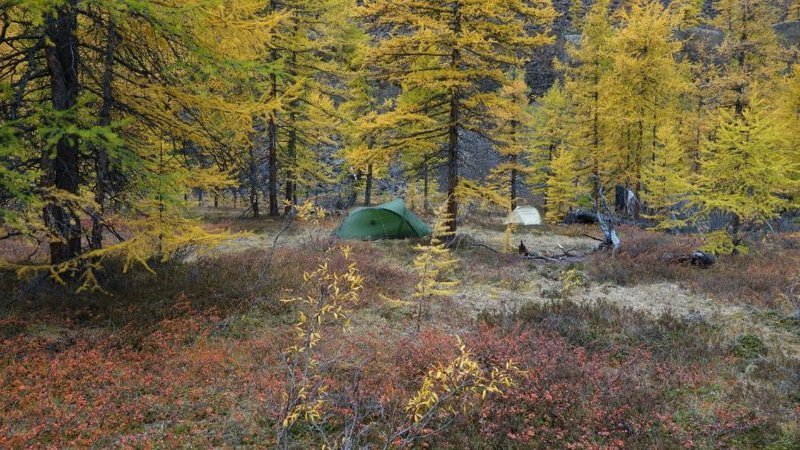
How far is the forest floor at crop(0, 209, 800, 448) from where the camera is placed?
17.0 feet

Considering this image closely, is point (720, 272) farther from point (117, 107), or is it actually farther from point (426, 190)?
point (426, 190)

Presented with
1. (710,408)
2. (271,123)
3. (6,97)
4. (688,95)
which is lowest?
(710,408)

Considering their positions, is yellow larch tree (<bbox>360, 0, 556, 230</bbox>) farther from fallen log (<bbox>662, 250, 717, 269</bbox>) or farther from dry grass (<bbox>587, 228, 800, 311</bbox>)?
fallen log (<bbox>662, 250, 717, 269</bbox>)

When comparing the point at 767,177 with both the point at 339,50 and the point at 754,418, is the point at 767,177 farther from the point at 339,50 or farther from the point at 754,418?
the point at 339,50

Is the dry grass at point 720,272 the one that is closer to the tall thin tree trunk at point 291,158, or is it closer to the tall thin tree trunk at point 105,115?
the tall thin tree trunk at point 105,115

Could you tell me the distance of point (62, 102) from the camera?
24.3 feet

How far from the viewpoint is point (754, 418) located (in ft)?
18.0

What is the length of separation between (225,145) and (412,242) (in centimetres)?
910

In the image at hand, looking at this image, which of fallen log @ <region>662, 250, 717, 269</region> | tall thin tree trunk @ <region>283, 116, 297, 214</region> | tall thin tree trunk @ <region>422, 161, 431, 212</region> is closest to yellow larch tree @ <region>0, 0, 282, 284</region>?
tall thin tree trunk @ <region>422, 161, 431, 212</region>

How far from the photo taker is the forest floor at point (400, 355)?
17.0 ft

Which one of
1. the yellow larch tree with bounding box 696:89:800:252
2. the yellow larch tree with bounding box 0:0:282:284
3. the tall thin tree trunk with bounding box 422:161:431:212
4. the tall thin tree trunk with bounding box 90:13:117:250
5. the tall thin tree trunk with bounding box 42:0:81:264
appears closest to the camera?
the yellow larch tree with bounding box 0:0:282:284

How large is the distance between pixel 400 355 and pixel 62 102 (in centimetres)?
674

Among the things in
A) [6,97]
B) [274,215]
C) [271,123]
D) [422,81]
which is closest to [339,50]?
[271,123]

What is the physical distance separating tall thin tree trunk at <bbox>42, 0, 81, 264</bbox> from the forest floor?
1.29m
